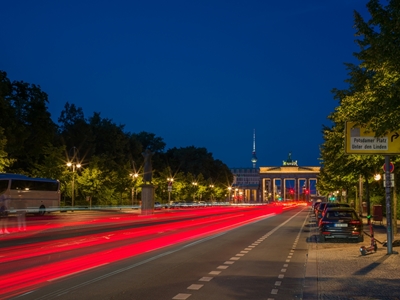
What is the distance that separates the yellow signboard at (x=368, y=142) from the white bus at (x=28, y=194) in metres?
32.2

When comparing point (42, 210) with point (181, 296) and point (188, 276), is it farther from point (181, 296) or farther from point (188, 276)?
point (181, 296)

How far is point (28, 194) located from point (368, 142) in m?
36.0

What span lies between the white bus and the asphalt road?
27.5m

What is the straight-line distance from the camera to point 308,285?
12.0 m

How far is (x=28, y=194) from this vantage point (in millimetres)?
48781

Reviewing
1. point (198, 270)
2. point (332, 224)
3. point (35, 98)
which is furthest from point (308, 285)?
point (35, 98)

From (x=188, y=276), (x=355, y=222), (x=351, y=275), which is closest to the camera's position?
(x=188, y=276)

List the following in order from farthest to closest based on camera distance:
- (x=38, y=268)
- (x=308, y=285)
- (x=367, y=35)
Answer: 1. (x=367, y=35)
2. (x=38, y=268)
3. (x=308, y=285)

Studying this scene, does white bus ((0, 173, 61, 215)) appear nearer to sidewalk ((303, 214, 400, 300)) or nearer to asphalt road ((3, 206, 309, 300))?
asphalt road ((3, 206, 309, 300))

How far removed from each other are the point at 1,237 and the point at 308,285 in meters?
16.7

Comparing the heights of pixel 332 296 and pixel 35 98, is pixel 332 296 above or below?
below

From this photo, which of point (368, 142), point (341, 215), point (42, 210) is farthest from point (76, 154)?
point (368, 142)

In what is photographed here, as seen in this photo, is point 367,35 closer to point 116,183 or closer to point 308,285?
point 308,285

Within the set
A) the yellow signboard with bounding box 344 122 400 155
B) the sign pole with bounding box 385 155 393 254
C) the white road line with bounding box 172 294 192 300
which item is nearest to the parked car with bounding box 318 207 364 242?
the sign pole with bounding box 385 155 393 254
